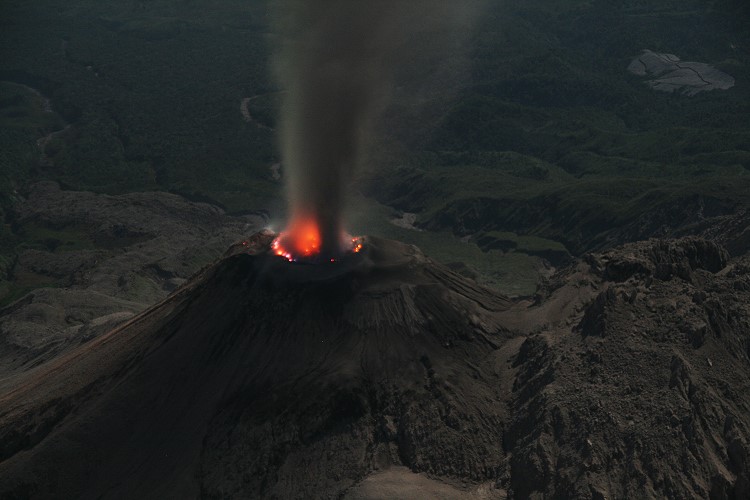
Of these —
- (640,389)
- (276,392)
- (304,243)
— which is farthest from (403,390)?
(304,243)

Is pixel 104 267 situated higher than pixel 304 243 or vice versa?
pixel 304 243

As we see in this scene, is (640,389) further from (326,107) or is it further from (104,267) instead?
(104,267)

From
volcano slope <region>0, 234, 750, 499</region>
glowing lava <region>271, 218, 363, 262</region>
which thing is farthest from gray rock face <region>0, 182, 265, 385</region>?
volcano slope <region>0, 234, 750, 499</region>

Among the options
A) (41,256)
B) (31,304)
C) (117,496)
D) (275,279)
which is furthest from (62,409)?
(41,256)

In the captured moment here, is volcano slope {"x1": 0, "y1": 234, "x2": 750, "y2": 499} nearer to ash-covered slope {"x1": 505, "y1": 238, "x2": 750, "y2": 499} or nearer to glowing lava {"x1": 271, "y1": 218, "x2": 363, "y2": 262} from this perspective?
ash-covered slope {"x1": 505, "y1": 238, "x2": 750, "y2": 499}

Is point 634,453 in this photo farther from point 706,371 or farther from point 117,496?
point 117,496

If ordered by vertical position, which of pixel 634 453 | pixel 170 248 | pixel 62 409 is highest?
pixel 62 409
